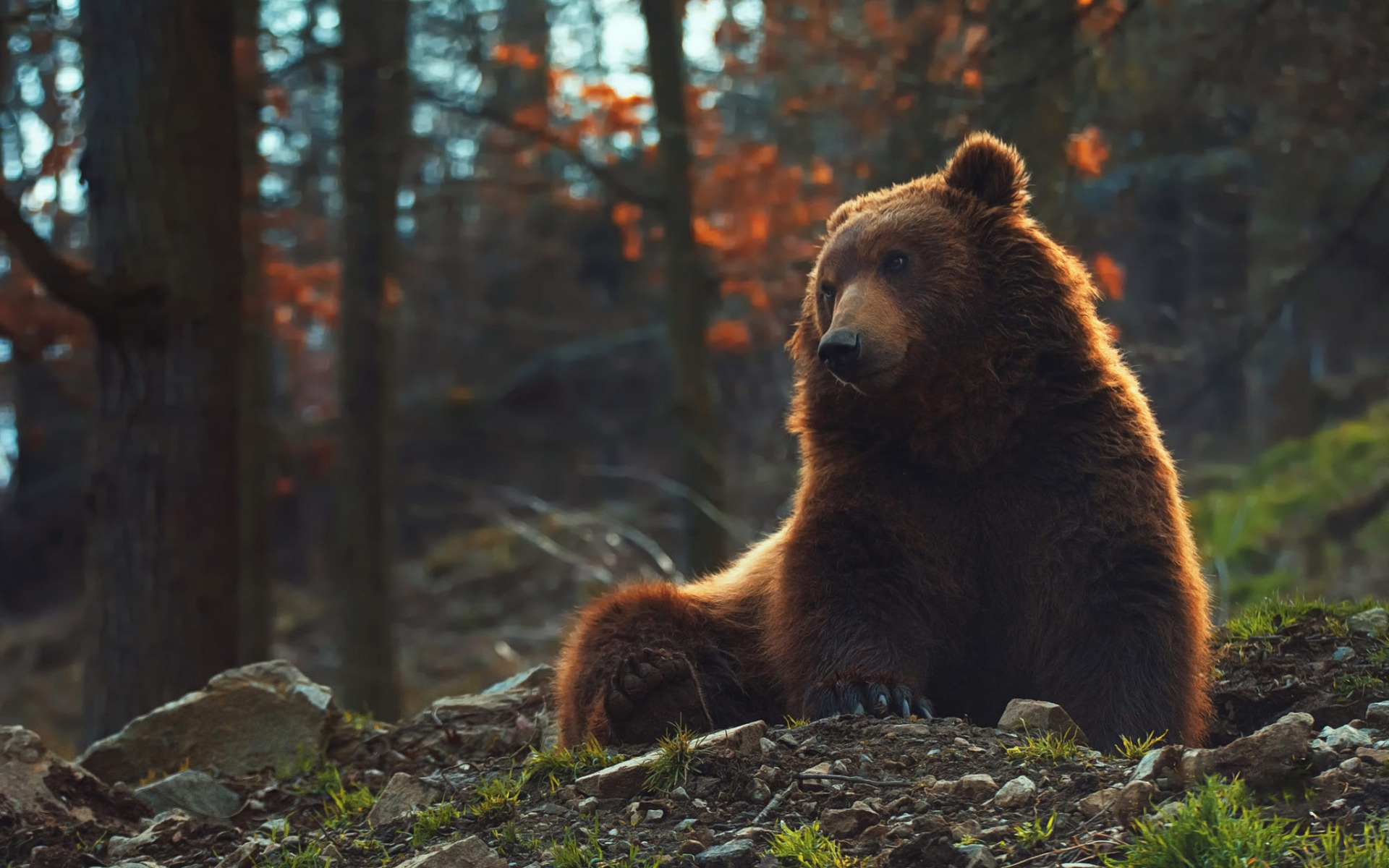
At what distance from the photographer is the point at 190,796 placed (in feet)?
13.9

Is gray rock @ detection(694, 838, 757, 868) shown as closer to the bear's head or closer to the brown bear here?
the brown bear

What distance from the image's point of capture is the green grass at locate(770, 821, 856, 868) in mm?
2510

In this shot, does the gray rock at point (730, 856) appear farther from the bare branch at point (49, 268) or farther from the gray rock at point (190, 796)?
the bare branch at point (49, 268)

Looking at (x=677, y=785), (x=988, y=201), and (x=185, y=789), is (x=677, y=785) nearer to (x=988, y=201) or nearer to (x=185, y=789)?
(x=185, y=789)

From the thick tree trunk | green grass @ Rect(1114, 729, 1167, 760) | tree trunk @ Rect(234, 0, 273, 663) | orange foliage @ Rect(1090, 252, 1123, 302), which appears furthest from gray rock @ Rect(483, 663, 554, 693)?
orange foliage @ Rect(1090, 252, 1123, 302)

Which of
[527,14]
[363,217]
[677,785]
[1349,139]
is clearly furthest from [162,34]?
[527,14]

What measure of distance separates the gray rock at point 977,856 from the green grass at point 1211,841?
22cm

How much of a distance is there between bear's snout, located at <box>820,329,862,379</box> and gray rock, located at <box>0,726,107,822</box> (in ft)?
8.89

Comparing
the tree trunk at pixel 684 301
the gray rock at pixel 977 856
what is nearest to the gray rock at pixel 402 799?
the gray rock at pixel 977 856

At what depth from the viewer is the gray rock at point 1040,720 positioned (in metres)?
3.28

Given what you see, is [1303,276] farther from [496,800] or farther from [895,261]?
[496,800]

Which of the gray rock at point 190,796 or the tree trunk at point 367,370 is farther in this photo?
the tree trunk at point 367,370

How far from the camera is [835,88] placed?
9734mm

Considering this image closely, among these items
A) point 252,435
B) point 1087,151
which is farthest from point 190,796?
point 1087,151
